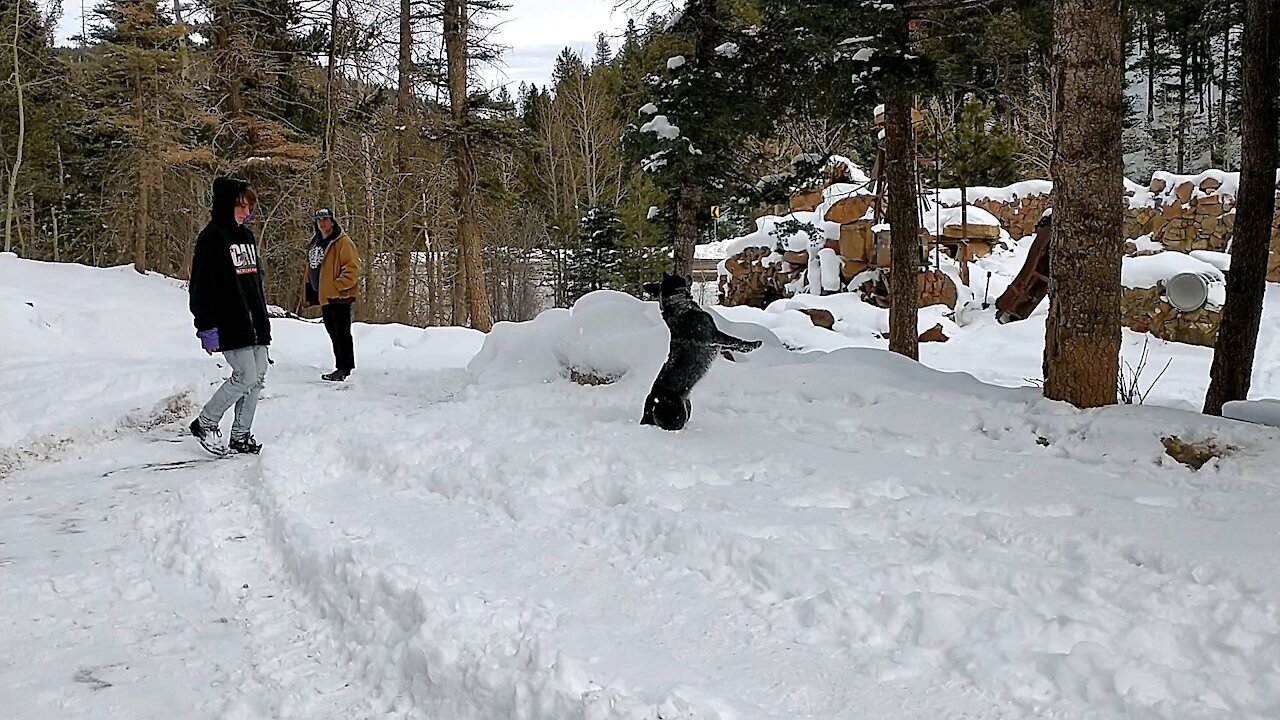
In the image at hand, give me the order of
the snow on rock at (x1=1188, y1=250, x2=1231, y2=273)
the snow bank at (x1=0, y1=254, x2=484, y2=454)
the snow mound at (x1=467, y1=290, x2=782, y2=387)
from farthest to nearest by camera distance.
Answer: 1. the snow on rock at (x1=1188, y1=250, x2=1231, y2=273)
2. the snow mound at (x1=467, y1=290, x2=782, y2=387)
3. the snow bank at (x1=0, y1=254, x2=484, y2=454)

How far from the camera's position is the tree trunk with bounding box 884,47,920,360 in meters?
10.1

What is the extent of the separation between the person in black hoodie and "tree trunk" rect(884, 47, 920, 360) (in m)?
6.88

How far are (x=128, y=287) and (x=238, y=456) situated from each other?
12.3 metres

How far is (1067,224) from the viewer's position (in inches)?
234

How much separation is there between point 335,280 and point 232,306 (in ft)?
10.6

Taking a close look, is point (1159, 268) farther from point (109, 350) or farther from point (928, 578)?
point (109, 350)

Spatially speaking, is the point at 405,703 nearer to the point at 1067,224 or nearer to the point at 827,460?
the point at 827,460

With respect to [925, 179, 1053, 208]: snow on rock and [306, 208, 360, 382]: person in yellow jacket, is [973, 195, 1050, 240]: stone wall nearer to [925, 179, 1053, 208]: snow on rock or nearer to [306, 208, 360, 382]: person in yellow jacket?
[925, 179, 1053, 208]: snow on rock

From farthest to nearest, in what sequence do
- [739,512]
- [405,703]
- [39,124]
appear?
[39,124] → [739,512] → [405,703]

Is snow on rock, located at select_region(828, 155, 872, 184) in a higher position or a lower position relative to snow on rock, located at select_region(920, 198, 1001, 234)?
higher

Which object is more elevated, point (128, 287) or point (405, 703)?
point (128, 287)

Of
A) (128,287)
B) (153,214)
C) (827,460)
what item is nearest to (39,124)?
(153,214)

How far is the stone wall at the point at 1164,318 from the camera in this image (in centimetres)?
1641

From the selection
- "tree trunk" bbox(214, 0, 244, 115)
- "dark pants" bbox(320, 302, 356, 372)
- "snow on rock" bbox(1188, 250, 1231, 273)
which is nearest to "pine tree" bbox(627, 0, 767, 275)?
"dark pants" bbox(320, 302, 356, 372)
